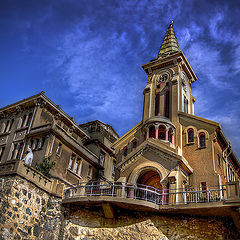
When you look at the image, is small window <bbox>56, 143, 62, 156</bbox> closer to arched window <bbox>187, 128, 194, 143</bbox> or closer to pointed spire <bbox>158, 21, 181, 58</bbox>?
arched window <bbox>187, 128, 194, 143</bbox>

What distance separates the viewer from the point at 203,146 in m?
29.2

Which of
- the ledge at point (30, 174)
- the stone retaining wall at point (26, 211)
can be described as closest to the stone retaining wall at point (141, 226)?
the stone retaining wall at point (26, 211)

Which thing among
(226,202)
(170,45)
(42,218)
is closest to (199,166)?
(226,202)

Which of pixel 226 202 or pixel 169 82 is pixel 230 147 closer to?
pixel 169 82

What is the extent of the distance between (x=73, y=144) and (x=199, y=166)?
40.0ft

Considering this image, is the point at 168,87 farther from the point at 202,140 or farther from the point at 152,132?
the point at 202,140

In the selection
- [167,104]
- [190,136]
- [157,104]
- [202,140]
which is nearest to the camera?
[202,140]

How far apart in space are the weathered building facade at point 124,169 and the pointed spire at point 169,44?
0.20 metres

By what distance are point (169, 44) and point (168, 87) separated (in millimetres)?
9569

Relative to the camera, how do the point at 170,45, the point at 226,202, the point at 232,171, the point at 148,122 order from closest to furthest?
1. the point at 226,202
2. the point at 148,122
3. the point at 232,171
4. the point at 170,45

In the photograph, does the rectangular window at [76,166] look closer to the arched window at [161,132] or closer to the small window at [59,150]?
the small window at [59,150]

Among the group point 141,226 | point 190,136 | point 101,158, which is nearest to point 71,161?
point 101,158

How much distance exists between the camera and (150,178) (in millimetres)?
29344

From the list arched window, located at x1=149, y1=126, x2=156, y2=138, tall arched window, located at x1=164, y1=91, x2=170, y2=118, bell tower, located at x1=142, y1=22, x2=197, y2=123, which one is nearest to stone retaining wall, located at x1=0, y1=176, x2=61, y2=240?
arched window, located at x1=149, y1=126, x2=156, y2=138
